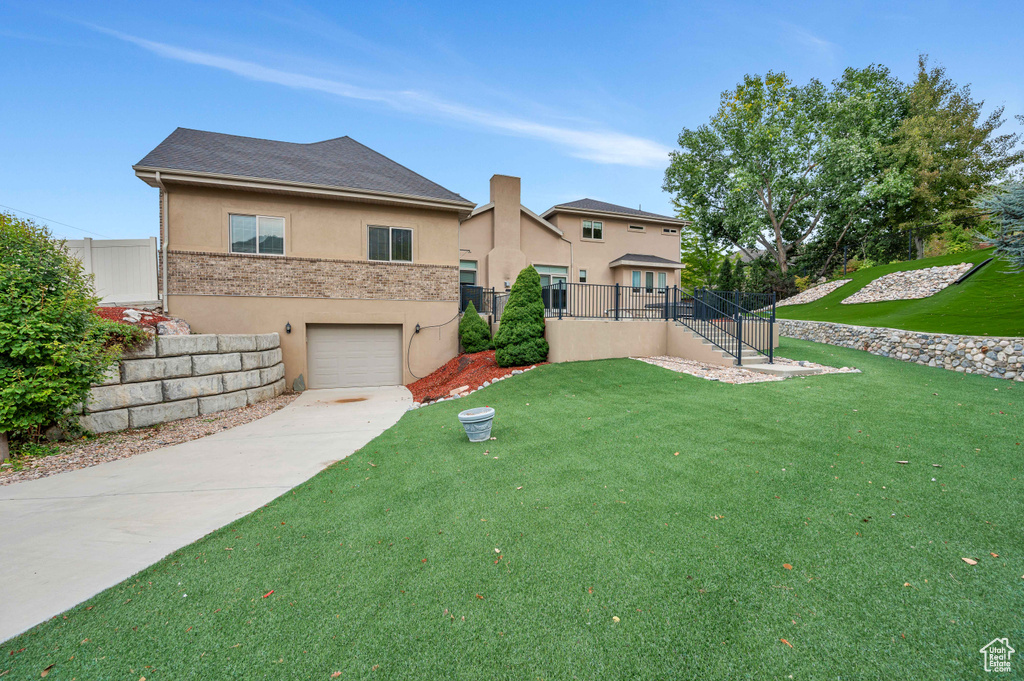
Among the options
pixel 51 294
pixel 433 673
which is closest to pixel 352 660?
pixel 433 673

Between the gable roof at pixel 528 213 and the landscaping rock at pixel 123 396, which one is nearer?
the landscaping rock at pixel 123 396

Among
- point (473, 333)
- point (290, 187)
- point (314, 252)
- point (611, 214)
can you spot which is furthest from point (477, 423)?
point (611, 214)

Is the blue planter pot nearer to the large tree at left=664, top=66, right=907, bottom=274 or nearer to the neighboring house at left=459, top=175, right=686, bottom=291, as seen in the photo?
the neighboring house at left=459, top=175, right=686, bottom=291

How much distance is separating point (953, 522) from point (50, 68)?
2066 centimetres

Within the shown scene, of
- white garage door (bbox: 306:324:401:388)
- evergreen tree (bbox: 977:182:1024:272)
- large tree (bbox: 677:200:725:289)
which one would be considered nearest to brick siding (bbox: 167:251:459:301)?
white garage door (bbox: 306:324:401:388)

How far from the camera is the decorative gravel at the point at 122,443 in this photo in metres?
4.88

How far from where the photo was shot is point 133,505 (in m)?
3.85

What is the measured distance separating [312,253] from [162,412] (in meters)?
5.53

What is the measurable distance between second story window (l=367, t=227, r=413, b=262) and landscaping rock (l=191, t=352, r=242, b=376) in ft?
15.2

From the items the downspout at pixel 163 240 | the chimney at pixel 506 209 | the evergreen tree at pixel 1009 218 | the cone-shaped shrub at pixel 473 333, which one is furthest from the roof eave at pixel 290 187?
the evergreen tree at pixel 1009 218

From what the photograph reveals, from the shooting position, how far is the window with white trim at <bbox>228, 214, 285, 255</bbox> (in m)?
10.6

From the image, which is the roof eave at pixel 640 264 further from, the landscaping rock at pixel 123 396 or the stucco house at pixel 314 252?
the landscaping rock at pixel 123 396

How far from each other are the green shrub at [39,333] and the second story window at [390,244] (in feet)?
21.8

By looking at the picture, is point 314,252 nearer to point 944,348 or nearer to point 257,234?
point 257,234
